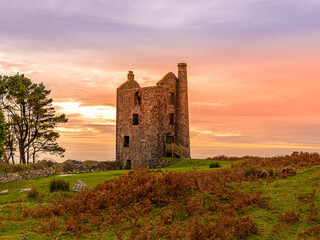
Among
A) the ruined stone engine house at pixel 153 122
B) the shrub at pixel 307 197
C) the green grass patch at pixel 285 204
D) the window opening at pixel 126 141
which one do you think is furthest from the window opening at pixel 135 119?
the shrub at pixel 307 197

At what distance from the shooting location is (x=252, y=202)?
32.9ft

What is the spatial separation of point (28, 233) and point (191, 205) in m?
5.34

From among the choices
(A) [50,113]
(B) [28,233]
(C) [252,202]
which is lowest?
(B) [28,233]

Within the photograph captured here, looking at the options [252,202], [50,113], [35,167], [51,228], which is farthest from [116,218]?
[50,113]

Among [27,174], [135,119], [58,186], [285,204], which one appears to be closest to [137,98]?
[135,119]

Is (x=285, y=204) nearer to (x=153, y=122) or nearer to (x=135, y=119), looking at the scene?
(x=153, y=122)

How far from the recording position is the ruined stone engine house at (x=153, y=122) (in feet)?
119

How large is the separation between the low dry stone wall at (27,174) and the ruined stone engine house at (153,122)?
30.8 feet

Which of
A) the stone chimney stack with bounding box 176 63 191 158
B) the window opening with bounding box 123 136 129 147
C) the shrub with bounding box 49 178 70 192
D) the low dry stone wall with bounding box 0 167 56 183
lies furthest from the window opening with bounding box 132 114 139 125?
the shrub with bounding box 49 178 70 192

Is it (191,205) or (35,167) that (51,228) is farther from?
(35,167)

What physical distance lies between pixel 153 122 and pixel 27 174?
619 inches

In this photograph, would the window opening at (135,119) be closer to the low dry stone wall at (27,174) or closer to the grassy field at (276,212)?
the low dry stone wall at (27,174)

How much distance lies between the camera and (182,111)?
38.6 m

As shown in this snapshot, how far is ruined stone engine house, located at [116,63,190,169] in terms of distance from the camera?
36375 millimetres
